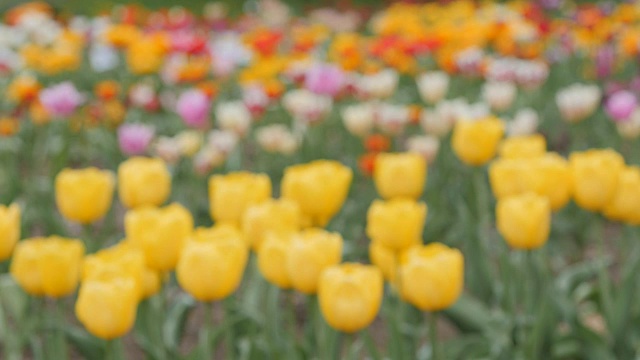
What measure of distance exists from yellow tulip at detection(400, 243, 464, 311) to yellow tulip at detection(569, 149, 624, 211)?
48cm

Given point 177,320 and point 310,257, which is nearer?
point 310,257

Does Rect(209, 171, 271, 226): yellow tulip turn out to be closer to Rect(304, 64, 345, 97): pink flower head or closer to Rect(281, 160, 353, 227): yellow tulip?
Rect(281, 160, 353, 227): yellow tulip

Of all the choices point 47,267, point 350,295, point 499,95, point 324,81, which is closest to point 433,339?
point 350,295

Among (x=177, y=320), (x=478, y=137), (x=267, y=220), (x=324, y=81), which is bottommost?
(x=324, y=81)

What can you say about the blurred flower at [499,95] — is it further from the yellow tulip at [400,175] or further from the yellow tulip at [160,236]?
the yellow tulip at [160,236]

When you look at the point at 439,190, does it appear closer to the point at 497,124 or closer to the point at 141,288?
the point at 497,124

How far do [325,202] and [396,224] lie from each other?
25 cm

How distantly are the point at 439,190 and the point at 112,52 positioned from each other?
120 inches

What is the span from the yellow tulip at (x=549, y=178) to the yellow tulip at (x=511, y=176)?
0.07 ft

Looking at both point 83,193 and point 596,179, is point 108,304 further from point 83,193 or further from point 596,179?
point 596,179

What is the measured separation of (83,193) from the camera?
218 centimetres

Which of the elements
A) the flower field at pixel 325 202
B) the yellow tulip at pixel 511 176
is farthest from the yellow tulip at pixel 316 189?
the yellow tulip at pixel 511 176

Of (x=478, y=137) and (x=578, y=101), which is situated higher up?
(x=478, y=137)

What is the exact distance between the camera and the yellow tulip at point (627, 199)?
207cm
